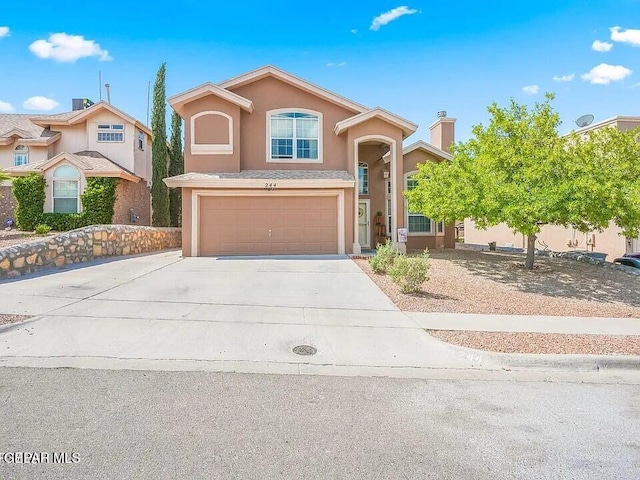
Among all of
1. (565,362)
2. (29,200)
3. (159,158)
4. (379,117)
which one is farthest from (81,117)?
(565,362)

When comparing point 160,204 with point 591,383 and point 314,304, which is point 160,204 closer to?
point 314,304

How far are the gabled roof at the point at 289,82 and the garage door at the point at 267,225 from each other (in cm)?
461

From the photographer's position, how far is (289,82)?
16.9 m

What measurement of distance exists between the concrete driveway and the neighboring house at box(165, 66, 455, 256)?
4705 mm

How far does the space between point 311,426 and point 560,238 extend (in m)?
24.7

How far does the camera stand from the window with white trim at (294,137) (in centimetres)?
1688

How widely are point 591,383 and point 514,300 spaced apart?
4.49 m

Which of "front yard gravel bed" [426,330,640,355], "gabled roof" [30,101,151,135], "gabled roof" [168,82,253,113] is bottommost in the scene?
"front yard gravel bed" [426,330,640,355]

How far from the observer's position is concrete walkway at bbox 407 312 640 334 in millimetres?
6730

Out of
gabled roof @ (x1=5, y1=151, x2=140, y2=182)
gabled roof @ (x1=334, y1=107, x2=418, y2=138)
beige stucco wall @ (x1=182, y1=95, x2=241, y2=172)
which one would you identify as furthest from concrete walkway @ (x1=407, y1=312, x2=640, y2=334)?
gabled roof @ (x1=5, y1=151, x2=140, y2=182)

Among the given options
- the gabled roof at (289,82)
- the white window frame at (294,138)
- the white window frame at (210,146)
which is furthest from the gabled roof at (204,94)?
the white window frame at (294,138)

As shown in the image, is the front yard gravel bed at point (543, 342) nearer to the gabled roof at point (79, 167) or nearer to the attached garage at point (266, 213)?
the attached garage at point (266, 213)

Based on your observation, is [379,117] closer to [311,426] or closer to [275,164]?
[275,164]

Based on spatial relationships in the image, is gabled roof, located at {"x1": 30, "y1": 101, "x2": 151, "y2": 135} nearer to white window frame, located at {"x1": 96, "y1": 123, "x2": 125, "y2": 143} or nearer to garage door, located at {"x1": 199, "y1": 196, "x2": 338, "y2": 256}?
white window frame, located at {"x1": 96, "y1": 123, "x2": 125, "y2": 143}
